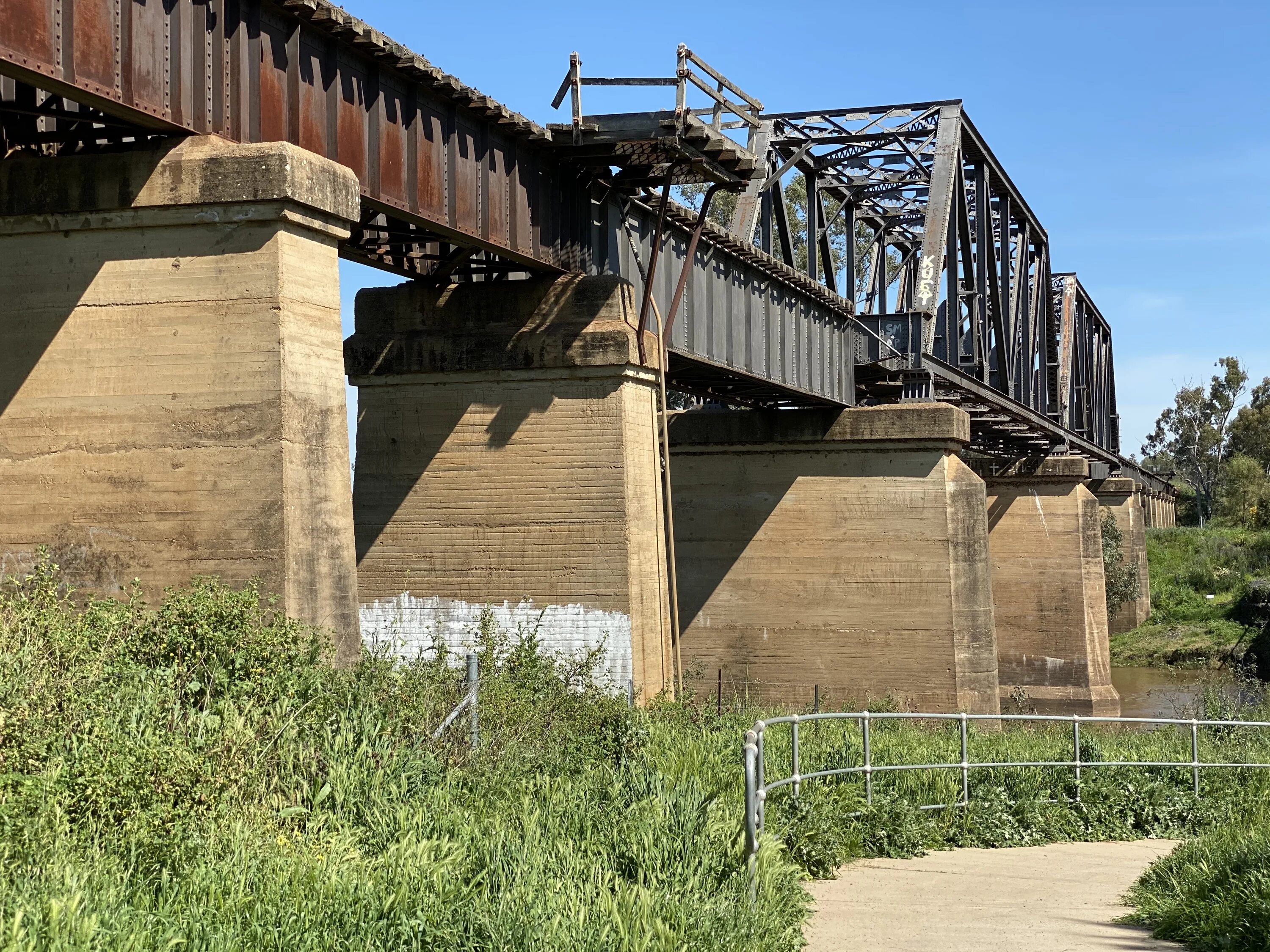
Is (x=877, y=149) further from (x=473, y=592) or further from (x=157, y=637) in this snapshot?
(x=157, y=637)

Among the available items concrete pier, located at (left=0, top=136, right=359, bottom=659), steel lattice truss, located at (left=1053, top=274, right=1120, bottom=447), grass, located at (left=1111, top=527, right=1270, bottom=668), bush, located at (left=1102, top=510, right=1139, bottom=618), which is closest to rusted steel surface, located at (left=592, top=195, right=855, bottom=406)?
concrete pier, located at (left=0, top=136, right=359, bottom=659)

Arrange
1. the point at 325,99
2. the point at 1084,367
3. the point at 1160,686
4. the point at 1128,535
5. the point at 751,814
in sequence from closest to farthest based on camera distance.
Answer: the point at 751,814 < the point at 325,99 < the point at 1160,686 < the point at 1084,367 < the point at 1128,535

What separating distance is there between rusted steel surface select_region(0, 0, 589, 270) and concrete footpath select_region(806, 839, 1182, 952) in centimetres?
694

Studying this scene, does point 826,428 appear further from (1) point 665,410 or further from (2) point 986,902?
(2) point 986,902

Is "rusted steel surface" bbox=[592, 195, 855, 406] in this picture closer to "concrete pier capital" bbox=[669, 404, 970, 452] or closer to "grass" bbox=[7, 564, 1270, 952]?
"concrete pier capital" bbox=[669, 404, 970, 452]

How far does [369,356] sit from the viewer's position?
17.2 m

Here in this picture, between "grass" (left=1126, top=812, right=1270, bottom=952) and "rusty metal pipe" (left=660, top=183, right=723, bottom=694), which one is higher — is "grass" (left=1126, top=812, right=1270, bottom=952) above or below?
below

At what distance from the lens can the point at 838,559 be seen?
87.9 ft

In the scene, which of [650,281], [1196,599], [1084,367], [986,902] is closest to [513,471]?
[650,281]

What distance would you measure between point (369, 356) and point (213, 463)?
7.22 meters

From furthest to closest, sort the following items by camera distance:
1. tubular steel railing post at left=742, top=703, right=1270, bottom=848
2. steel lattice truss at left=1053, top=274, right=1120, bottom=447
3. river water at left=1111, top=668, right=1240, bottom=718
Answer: steel lattice truss at left=1053, top=274, right=1120, bottom=447 → river water at left=1111, top=668, right=1240, bottom=718 → tubular steel railing post at left=742, top=703, right=1270, bottom=848

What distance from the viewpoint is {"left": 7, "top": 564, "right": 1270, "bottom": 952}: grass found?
622cm

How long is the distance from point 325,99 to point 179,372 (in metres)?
2.99

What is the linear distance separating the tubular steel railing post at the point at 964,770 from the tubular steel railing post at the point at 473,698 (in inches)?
182
